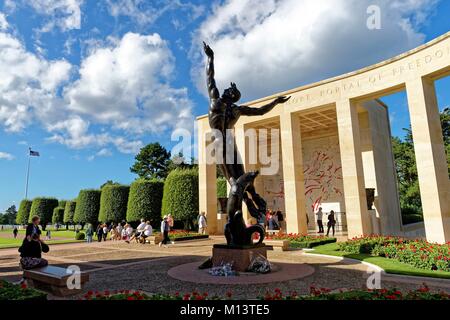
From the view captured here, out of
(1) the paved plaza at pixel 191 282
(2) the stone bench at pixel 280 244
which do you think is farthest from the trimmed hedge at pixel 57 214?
(2) the stone bench at pixel 280 244

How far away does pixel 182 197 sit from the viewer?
26.3 m

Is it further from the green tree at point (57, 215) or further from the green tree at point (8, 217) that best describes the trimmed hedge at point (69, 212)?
the green tree at point (8, 217)

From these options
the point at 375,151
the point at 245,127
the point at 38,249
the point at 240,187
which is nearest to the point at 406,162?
the point at 375,151

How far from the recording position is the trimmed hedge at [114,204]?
107 ft

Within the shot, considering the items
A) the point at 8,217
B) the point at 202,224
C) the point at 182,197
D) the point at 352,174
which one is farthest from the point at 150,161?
the point at 8,217

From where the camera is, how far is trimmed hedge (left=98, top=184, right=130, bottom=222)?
32.5m

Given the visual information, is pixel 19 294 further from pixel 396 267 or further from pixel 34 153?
pixel 34 153

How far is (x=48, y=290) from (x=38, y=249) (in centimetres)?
128

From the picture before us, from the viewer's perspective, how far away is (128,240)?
58.3 feet

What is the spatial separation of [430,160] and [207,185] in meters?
13.5

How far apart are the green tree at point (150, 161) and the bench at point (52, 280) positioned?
169ft

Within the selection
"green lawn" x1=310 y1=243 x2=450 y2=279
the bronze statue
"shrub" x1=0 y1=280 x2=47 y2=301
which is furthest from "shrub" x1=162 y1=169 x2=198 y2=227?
"shrub" x1=0 y1=280 x2=47 y2=301

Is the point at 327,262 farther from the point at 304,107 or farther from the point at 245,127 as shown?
the point at 245,127

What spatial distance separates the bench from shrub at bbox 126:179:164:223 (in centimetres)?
2305
